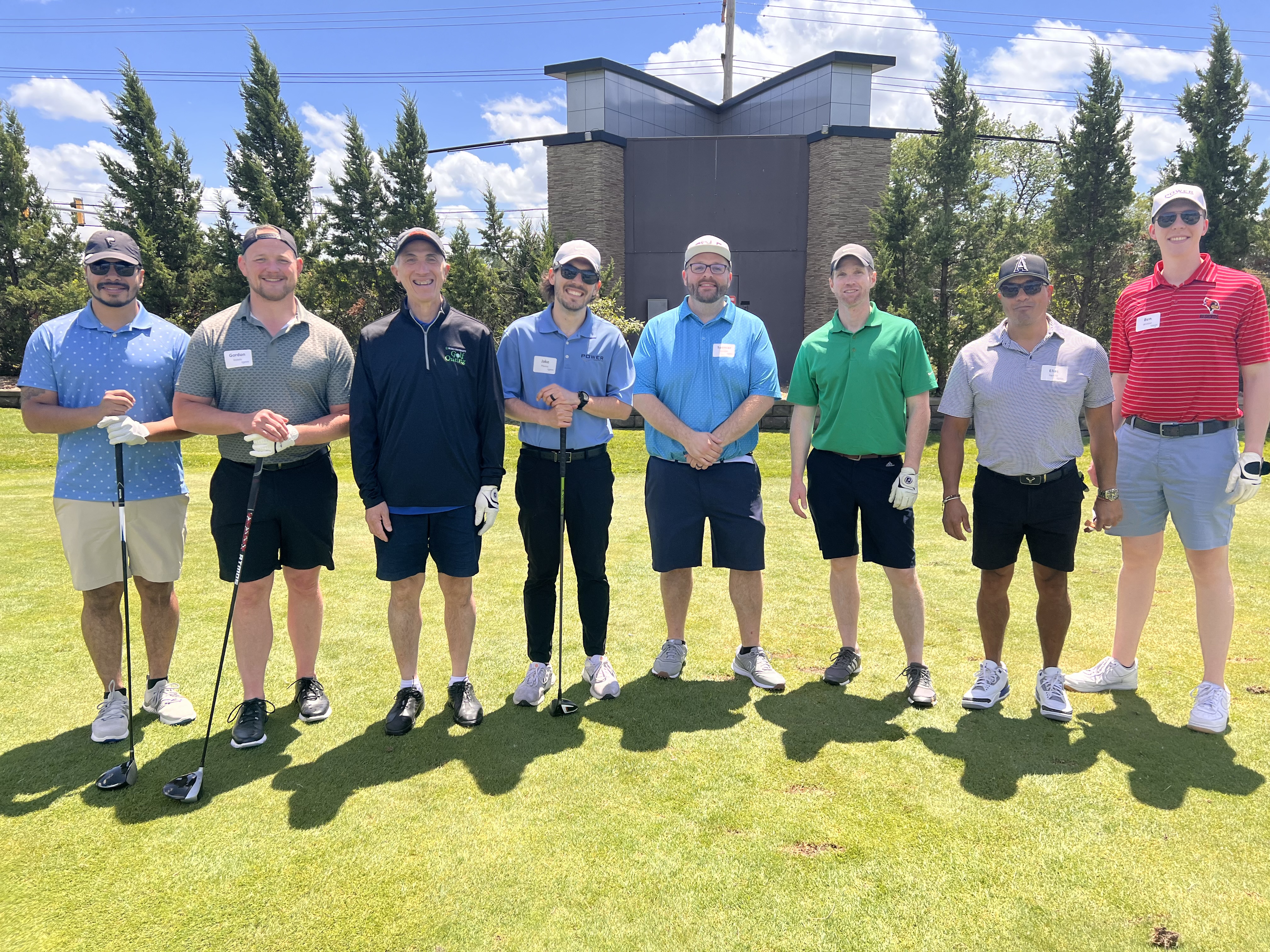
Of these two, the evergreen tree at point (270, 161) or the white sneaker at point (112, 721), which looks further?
the evergreen tree at point (270, 161)

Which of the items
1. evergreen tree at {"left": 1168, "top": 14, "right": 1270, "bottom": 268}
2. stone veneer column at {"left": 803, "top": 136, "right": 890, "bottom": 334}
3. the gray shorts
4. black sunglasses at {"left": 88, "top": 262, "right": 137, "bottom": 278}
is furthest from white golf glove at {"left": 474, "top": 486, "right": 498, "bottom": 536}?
evergreen tree at {"left": 1168, "top": 14, "right": 1270, "bottom": 268}

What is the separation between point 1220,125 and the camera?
2055 centimetres

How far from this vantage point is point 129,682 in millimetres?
3068

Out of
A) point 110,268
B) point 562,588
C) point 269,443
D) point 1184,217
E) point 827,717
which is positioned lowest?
point 827,717

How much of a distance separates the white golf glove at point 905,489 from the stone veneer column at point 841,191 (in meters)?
18.2

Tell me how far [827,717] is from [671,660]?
33.1 inches

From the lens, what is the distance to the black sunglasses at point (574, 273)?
3.62m

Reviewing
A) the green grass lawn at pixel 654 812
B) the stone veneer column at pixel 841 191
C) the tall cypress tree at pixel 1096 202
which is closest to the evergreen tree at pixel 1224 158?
the tall cypress tree at pixel 1096 202

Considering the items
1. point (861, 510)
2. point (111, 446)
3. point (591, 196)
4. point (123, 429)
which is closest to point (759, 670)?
point (861, 510)

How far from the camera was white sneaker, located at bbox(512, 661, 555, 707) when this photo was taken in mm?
3664

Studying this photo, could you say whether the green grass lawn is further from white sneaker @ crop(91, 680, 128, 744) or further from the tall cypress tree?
the tall cypress tree

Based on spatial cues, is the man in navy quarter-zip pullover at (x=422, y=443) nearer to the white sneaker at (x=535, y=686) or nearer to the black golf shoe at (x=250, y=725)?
the white sneaker at (x=535, y=686)

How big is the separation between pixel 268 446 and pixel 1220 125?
2579 cm

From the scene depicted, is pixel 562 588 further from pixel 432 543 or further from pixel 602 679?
pixel 432 543
